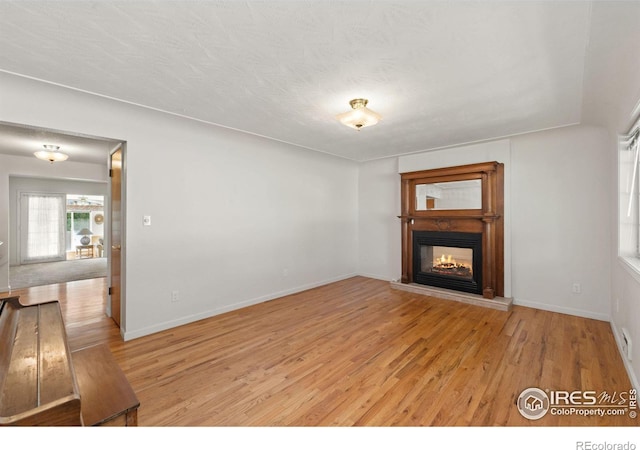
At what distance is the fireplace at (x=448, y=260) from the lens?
4230mm

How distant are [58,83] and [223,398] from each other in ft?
9.80

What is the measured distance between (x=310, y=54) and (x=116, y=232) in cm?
314

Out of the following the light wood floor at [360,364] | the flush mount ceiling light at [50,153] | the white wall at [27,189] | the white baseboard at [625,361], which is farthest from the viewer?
the white wall at [27,189]

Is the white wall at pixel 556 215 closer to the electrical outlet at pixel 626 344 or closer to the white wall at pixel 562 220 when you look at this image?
the white wall at pixel 562 220

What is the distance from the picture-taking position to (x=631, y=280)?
2.26m

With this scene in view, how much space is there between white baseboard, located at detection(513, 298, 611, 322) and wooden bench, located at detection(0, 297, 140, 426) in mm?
4738

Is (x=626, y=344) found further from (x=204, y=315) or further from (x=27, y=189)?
(x=27, y=189)

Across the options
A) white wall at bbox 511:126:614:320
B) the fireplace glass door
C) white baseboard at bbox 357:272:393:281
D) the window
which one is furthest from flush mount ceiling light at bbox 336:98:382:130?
white baseboard at bbox 357:272:393:281

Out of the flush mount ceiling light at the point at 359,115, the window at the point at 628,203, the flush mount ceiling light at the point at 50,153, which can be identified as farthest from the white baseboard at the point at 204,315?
the window at the point at 628,203

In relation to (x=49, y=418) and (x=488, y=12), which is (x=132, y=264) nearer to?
(x=49, y=418)

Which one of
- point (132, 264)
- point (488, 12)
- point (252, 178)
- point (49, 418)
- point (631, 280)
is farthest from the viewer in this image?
point (252, 178)

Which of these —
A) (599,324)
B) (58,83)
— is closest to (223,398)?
(58,83)

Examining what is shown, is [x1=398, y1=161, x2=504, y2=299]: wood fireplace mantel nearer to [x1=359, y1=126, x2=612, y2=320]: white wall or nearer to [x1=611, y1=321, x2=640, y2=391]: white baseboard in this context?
[x1=359, y1=126, x2=612, y2=320]: white wall

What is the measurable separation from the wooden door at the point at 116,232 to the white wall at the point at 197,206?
0.37 meters
